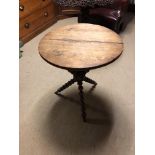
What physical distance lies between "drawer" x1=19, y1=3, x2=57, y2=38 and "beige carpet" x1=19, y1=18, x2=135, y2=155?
1.71ft

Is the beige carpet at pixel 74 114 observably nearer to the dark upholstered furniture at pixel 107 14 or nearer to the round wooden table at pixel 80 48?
the round wooden table at pixel 80 48

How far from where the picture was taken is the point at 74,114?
6.02 feet

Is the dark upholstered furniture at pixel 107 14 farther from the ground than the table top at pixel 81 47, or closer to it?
farther from the ground

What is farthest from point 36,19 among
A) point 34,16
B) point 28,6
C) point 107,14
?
point 107,14

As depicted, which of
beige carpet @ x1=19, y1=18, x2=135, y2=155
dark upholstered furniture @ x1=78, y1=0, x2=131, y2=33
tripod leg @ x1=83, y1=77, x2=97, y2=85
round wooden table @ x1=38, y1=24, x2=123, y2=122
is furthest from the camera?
dark upholstered furniture @ x1=78, y1=0, x2=131, y2=33

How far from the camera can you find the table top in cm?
142

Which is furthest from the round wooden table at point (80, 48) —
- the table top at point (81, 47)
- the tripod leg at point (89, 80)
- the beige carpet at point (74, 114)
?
the tripod leg at point (89, 80)

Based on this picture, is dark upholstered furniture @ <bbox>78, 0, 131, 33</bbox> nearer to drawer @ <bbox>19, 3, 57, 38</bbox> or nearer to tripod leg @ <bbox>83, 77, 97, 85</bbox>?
drawer @ <bbox>19, 3, 57, 38</bbox>

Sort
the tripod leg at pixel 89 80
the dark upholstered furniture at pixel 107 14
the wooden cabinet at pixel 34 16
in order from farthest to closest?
the wooden cabinet at pixel 34 16 → the dark upholstered furniture at pixel 107 14 → the tripod leg at pixel 89 80

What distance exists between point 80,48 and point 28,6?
4.77 feet

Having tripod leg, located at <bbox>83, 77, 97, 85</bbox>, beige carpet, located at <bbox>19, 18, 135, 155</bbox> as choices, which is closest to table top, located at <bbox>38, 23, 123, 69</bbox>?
tripod leg, located at <bbox>83, 77, 97, 85</bbox>

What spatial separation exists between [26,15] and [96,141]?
1786 millimetres

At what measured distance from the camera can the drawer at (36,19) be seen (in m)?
2.73

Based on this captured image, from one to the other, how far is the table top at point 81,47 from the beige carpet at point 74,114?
0.56 m
